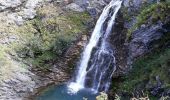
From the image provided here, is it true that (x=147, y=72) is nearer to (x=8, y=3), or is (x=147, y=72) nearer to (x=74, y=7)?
(x=74, y=7)

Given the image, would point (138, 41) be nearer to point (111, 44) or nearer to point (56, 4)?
point (111, 44)

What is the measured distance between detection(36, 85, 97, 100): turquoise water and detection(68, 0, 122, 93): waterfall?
0.39 metres

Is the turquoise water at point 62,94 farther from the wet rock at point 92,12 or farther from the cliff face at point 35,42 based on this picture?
the wet rock at point 92,12

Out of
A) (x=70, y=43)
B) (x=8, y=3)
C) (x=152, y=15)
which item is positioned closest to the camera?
(x=152, y=15)

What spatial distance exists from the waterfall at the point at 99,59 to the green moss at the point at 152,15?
74.2 inches

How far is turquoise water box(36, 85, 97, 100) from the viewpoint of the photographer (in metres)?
19.7

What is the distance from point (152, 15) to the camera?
1980cm

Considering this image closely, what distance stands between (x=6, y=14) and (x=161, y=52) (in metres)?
9.38

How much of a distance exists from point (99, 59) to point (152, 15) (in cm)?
385

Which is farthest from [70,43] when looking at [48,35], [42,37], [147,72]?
[147,72]

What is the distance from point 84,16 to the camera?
23828mm

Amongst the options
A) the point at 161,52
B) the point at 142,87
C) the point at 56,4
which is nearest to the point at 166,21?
the point at 161,52

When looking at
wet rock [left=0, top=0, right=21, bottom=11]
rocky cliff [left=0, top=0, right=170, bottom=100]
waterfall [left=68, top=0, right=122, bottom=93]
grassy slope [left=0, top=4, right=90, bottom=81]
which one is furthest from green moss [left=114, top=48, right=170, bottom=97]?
wet rock [left=0, top=0, right=21, bottom=11]

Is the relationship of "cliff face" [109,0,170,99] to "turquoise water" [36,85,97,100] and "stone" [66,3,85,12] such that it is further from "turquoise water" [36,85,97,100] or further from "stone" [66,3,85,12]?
"stone" [66,3,85,12]
